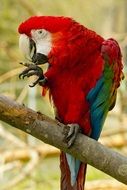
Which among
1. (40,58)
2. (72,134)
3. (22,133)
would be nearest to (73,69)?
(40,58)

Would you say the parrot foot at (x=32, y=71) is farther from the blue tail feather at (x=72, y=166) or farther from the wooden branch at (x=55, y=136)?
the blue tail feather at (x=72, y=166)

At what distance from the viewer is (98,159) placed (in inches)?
39.4

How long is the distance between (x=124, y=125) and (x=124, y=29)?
83.5 inches

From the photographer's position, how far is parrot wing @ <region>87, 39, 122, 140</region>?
118 centimetres

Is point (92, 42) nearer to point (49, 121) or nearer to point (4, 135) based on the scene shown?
point (49, 121)

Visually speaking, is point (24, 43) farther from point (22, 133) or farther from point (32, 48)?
point (22, 133)

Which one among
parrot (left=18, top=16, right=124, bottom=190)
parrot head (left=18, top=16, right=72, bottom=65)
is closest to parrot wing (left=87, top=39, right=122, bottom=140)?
parrot (left=18, top=16, right=124, bottom=190)

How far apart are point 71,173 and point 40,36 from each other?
1.16ft

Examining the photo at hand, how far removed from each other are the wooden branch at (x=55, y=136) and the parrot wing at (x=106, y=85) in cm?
18

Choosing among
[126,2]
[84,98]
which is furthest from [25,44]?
[126,2]

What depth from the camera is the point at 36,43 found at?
116 cm

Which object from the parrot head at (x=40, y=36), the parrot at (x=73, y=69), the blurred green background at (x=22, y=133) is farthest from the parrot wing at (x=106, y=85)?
the blurred green background at (x=22, y=133)

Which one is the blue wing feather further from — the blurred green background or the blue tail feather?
the blurred green background

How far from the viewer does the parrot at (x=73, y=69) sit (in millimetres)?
1139
